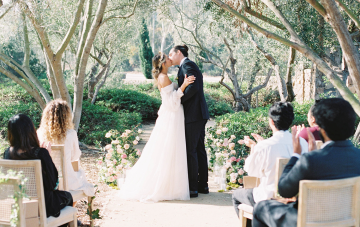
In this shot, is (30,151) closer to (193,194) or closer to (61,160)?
(61,160)

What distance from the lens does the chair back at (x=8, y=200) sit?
7.21 feet

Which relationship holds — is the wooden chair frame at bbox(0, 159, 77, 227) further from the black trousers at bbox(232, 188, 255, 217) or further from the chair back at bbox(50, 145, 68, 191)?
the black trousers at bbox(232, 188, 255, 217)

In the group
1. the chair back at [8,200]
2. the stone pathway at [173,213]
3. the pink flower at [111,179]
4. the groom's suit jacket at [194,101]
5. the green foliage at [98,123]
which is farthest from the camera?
the green foliage at [98,123]

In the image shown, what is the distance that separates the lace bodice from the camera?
4.54 meters

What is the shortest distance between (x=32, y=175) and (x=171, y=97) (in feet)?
7.71

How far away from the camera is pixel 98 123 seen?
397 inches

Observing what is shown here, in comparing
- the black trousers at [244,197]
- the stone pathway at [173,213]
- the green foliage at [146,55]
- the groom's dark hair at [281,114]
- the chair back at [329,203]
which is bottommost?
the stone pathway at [173,213]

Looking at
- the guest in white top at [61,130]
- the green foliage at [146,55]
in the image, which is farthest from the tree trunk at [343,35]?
the green foliage at [146,55]

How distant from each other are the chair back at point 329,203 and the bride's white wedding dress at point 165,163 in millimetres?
2484

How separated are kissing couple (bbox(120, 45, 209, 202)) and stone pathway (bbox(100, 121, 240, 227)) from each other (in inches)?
6.4

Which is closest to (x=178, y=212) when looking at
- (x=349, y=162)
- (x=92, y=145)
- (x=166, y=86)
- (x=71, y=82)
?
(x=166, y=86)

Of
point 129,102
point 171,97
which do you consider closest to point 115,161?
point 171,97

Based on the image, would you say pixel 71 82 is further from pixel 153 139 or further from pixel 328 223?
pixel 328 223

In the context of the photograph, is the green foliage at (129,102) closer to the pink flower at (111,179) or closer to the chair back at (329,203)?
the pink flower at (111,179)
